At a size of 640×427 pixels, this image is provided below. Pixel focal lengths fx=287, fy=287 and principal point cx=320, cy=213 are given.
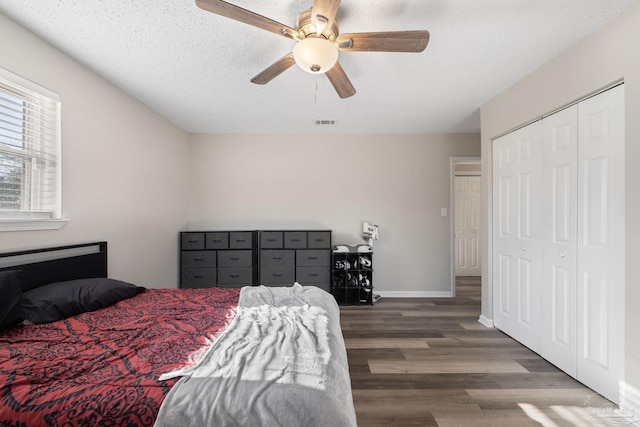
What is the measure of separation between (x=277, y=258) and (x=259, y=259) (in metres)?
0.25

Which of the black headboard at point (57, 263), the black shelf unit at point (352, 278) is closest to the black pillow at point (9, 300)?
the black headboard at point (57, 263)

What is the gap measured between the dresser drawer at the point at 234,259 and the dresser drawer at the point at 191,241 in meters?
0.30

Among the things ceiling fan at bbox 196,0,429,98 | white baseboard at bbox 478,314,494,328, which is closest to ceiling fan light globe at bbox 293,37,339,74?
ceiling fan at bbox 196,0,429,98

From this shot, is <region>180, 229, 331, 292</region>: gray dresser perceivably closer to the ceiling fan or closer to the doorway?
the ceiling fan

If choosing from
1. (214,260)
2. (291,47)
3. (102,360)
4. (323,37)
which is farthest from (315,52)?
(214,260)

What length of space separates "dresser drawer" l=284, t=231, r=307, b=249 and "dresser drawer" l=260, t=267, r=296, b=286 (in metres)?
0.31

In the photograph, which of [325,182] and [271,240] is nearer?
[271,240]

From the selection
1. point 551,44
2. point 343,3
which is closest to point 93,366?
point 343,3

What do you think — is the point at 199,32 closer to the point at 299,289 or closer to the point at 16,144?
the point at 16,144

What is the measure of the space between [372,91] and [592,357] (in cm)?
275

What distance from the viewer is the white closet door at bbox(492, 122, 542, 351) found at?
2.54 metres

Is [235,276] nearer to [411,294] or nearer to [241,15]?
[411,294]

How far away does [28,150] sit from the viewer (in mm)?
2002

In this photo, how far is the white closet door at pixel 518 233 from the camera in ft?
8.32
